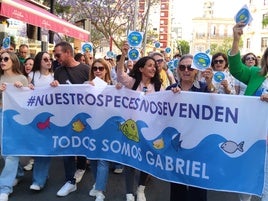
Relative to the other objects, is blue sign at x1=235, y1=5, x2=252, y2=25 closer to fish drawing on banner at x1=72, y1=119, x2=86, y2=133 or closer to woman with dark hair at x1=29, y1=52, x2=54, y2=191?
fish drawing on banner at x1=72, y1=119, x2=86, y2=133

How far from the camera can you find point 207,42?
12738 cm

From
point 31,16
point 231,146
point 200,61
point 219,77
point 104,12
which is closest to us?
point 231,146

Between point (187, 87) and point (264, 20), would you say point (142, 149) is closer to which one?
point (187, 87)

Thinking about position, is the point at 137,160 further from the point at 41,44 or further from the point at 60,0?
the point at 60,0

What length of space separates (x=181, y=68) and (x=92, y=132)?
1255mm

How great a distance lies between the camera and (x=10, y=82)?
15.9ft

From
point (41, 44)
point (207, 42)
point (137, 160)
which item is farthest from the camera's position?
point (207, 42)

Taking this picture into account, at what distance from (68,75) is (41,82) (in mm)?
345

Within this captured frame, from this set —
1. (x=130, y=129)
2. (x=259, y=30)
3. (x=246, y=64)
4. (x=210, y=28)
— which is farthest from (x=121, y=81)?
(x=210, y=28)

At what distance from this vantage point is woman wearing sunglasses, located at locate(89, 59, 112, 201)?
4566mm

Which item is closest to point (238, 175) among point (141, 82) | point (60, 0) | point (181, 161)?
point (181, 161)

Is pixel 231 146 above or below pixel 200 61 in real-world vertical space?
below

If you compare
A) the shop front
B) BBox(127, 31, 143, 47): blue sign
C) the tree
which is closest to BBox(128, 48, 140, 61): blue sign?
BBox(127, 31, 143, 47): blue sign

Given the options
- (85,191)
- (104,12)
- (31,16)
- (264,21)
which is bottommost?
(85,191)
